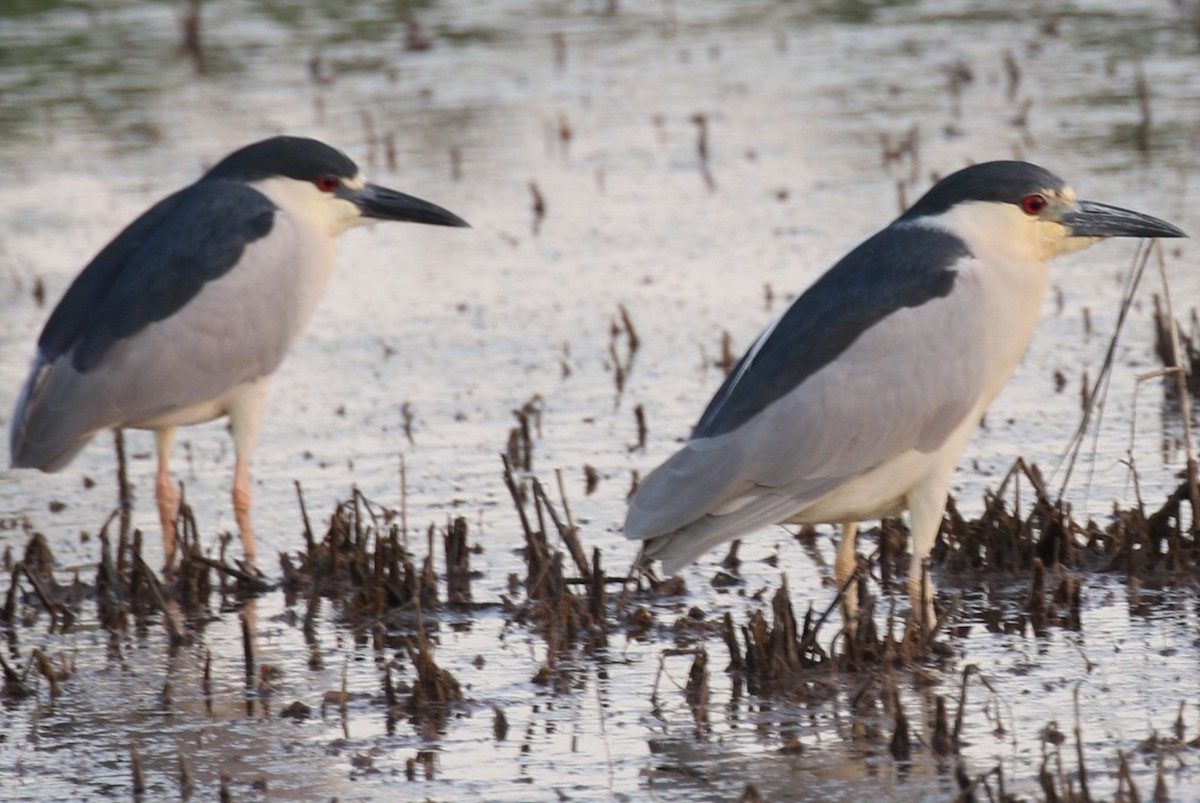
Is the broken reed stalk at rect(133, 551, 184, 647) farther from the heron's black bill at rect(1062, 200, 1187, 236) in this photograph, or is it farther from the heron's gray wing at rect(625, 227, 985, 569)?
the heron's black bill at rect(1062, 200, 1187, 236)

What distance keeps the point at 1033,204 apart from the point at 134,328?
10.7ft

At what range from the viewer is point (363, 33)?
1745 cm

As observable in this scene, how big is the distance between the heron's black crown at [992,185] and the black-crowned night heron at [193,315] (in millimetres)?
2704

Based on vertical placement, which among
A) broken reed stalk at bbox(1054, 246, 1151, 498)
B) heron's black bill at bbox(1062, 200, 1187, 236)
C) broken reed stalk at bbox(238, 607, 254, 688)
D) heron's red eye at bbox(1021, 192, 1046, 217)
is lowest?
broken reed stalk at bbox(238, 607, 254, 688)

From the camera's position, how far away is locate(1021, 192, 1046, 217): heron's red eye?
6176mm

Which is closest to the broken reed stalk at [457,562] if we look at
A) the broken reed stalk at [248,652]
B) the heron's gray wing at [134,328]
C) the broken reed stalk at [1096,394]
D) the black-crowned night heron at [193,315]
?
the broken reed stalk at [248,652]

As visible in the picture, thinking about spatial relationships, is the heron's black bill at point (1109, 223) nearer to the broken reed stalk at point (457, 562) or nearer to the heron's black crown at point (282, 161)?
the broken reed stalk at point (457, 562)

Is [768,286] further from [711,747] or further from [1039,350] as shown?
[711,747]

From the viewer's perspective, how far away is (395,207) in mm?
8172

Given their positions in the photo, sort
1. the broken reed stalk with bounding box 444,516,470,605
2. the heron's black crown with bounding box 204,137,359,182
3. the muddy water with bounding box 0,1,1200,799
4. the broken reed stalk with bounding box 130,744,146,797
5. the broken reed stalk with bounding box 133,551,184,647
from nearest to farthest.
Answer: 1. the broken reed stalk with bounding box 130,744,146,797
2. the muddy water with bounding box 0,1,1200,799
3. the broken reed stalk with bounding box 133,551,184,647
4. the broken reed stalk with bounding box 444,516,470,605
5. the heron's black crown with bounding box 204,137,359,182

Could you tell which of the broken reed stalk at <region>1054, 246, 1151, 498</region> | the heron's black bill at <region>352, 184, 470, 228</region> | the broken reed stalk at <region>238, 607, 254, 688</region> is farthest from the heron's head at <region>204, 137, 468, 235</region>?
the broken reed stalk at <region>1054, 246, 1151, 498</region>

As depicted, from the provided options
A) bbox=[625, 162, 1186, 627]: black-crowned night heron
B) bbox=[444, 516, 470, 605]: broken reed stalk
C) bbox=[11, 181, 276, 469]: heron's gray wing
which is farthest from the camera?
bbox=[11, 181, 276, 469]: heron's gray wing

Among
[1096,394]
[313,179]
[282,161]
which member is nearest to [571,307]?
[313,179]

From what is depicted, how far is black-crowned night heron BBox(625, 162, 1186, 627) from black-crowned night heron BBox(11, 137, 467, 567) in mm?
2119
